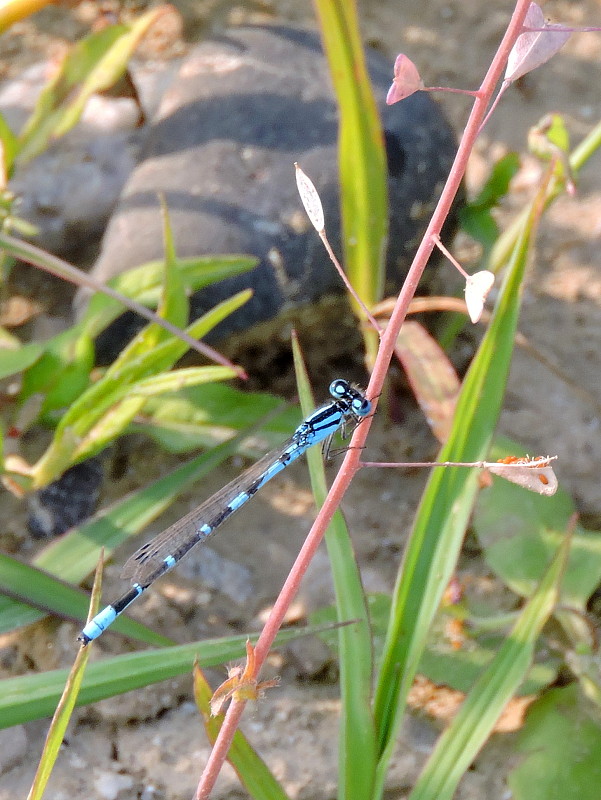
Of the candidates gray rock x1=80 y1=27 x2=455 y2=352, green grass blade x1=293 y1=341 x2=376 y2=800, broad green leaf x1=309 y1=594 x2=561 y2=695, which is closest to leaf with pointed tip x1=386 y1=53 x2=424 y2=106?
green grass blade x1=293 y1=341 x2=376 y2=800

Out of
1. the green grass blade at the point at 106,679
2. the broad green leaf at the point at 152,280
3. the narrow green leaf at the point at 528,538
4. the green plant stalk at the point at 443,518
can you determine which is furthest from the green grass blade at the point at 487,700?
the broad green leaf at the point at 152,280

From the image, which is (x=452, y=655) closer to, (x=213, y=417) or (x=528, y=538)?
(x=528, y=538)

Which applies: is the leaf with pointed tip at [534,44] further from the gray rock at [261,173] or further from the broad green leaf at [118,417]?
the gray rock at [261,173]

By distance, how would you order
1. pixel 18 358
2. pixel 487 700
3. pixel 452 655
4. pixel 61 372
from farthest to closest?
pixel 61 372, pixel 18 358, pixel 452 655, pixel 487 700

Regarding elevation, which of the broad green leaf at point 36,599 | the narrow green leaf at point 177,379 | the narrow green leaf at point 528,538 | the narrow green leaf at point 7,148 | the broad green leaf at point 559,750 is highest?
the narrow green leaf at point 7,148

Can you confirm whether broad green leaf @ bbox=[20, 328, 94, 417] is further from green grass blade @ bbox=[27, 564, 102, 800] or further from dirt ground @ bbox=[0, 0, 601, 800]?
green grass blade @ bbox=[27, 564, 102, 800]

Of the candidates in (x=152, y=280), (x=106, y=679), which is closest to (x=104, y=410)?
(x=152, y=280)
